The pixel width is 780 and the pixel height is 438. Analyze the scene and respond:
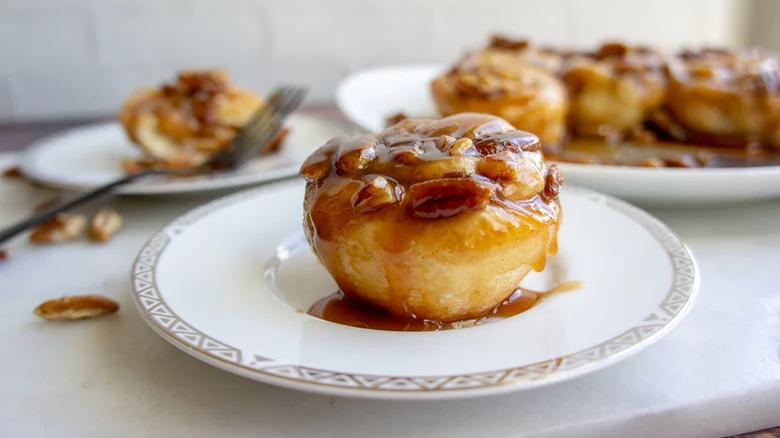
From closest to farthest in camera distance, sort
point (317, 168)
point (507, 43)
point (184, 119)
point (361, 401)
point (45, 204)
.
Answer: point (361, 401)
point (317, 168)
point (45, 204)
point (184, 119)
point (507, 43)

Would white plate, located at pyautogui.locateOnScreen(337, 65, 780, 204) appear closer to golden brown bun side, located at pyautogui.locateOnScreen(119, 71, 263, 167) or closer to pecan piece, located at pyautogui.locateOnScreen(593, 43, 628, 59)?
pecan piece, located at pyautogui.locateOnScreen(593, 43, 628, 59)

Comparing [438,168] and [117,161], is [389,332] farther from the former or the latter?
[117,161]

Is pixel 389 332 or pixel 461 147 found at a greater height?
pixel 461 147

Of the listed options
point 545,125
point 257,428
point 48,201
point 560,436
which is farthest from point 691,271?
point 48,201

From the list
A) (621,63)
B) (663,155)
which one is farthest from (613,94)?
(663,155)

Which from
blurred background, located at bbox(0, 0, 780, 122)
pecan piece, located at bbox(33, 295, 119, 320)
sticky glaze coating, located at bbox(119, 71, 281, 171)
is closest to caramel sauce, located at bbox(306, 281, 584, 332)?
pecan piece, located at bbox(33, 295, 119, 320)

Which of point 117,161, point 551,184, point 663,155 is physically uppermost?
point 551,184

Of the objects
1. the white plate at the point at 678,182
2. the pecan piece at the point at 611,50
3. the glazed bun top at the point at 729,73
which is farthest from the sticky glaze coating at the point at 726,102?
the white plate at the point at 678,182

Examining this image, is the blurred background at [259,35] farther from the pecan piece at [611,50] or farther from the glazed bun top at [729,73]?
the glazed bun top at [729,73]
